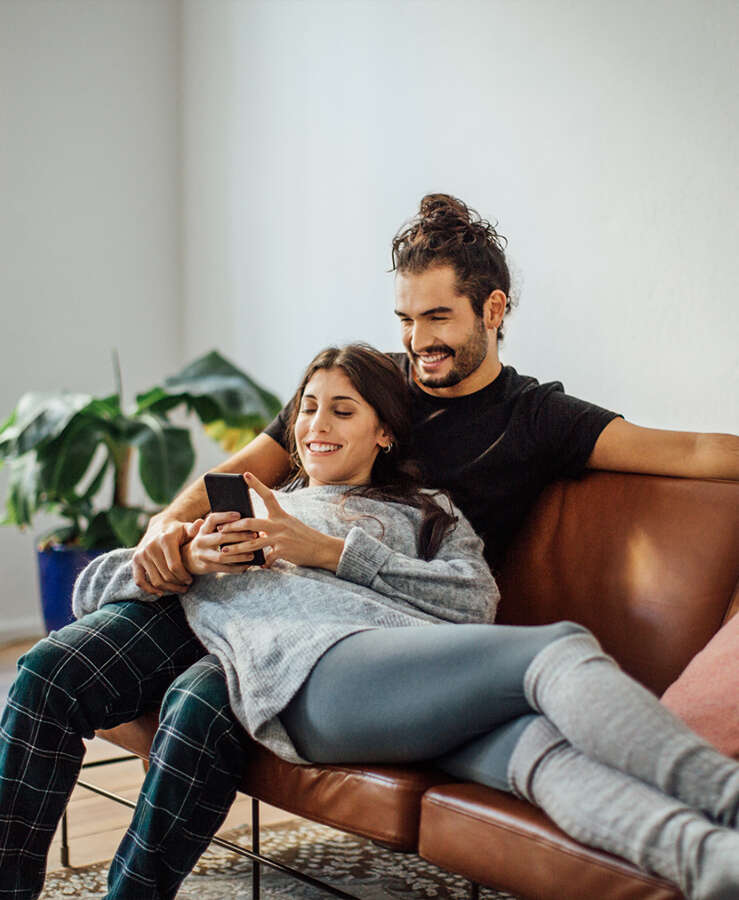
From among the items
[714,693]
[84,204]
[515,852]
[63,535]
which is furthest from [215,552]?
[84,204]

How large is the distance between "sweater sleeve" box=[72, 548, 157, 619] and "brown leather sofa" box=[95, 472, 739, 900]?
0.71ft

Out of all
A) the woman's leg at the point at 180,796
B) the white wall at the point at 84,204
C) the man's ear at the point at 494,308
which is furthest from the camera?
the white wall at the point at 84,204

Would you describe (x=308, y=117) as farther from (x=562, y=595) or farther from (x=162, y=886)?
(x=162, y=886)

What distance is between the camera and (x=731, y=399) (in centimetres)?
246

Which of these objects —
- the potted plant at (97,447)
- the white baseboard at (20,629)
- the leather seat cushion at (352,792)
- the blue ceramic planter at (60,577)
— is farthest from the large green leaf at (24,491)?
the leather seat cushion at (352,792)

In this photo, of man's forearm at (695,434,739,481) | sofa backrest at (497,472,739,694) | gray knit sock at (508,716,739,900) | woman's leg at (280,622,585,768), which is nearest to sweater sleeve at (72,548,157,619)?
woman's leg at (280,622,585,768)

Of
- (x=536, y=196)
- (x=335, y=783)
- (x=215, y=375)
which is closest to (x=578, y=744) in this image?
(x=335, y=783)

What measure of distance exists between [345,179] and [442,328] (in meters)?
1.65

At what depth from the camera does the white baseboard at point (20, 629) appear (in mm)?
3990

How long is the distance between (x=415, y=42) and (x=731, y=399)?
5.06ft

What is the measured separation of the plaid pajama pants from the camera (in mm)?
1562

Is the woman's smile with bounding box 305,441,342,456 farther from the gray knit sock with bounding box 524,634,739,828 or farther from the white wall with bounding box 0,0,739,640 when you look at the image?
the white wall with bounding box 0,0,739,640

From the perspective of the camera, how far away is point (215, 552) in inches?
69.0

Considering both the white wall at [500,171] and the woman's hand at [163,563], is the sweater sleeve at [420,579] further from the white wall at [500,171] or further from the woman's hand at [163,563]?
the white wall at [500,171]
